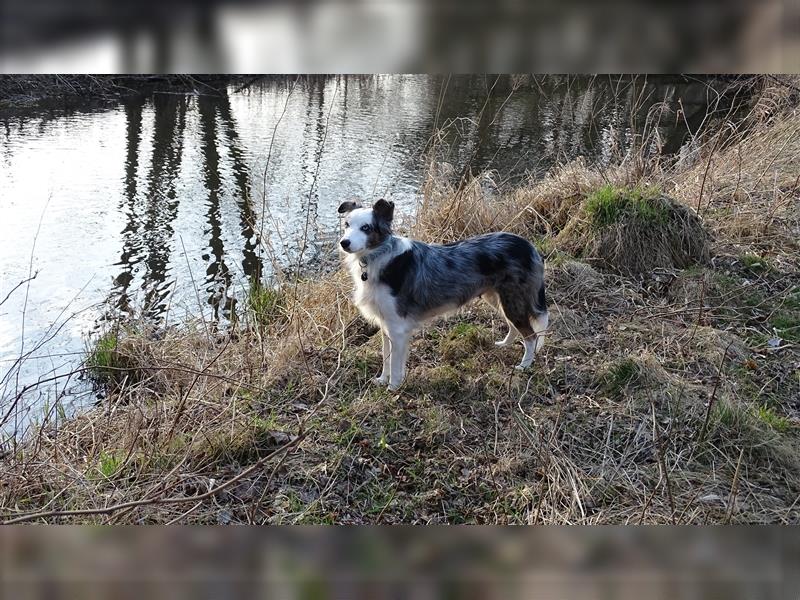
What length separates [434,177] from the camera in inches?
332

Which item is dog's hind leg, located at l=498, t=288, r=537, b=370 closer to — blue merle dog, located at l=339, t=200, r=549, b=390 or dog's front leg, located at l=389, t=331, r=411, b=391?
blue merle dog, located at l=339, t=200, r=549, b=390

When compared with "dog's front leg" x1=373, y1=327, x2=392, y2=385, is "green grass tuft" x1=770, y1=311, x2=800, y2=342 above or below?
above

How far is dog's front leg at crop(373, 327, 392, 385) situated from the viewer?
5.34m

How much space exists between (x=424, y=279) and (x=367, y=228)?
68cm

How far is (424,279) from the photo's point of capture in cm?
529

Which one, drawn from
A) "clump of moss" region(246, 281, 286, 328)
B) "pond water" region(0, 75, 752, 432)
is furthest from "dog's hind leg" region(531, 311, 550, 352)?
"clump of moss" region(246, 281, 286, 328)

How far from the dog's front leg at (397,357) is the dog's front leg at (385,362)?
10 centimetres

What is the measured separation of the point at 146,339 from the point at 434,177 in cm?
415

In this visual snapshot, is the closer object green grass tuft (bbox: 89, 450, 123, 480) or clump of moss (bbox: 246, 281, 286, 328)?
green grass tuft (bbox: 89, 450, 123, 480)

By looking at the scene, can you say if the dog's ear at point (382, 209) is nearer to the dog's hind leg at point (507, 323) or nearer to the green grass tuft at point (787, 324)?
the dog's hind leg at point (507, 323)

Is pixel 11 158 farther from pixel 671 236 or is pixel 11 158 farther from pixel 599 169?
pixel 671 236

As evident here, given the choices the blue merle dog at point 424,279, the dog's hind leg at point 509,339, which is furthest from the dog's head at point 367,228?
the dog's hind leg at point 509,339

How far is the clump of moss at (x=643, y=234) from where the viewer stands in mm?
7121

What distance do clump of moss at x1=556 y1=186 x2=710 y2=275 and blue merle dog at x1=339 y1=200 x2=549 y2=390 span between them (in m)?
2.01
